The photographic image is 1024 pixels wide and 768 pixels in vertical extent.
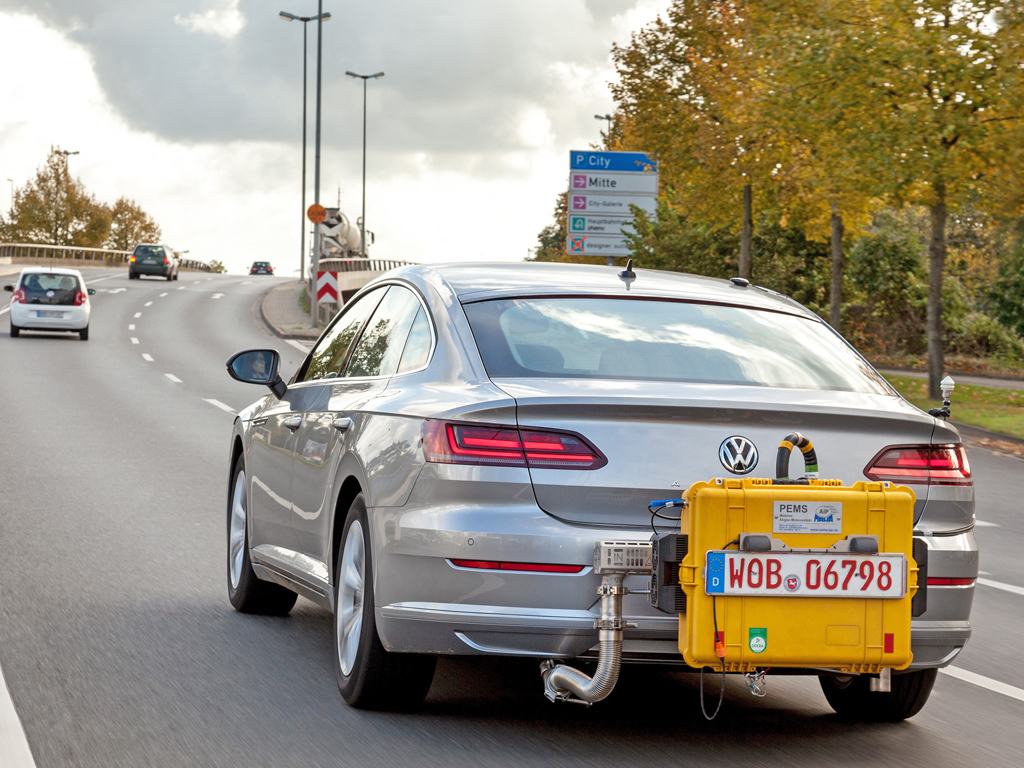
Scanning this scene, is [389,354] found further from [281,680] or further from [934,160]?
[934,160]

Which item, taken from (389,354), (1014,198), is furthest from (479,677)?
(1014,198)

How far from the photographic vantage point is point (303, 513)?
5852mm

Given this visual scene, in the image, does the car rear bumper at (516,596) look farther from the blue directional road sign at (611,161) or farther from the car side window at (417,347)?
the blue directional road sign at (611,161)

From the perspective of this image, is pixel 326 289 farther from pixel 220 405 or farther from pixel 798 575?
pixel 798 575

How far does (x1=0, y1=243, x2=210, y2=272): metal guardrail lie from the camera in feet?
261

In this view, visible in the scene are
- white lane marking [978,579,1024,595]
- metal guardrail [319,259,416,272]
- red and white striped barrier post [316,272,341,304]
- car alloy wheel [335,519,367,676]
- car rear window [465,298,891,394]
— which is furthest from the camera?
metal guardrail [319,259,416,272]

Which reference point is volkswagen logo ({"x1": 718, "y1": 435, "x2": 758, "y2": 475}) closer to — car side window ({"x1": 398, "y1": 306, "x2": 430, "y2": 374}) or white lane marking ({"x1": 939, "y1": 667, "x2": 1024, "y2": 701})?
car side window ({"x1": 398, "y1": 306, "x2": 430, "y2": 374})

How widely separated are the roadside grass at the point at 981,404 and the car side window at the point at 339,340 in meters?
15.4

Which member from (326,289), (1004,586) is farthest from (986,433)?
(326,289)

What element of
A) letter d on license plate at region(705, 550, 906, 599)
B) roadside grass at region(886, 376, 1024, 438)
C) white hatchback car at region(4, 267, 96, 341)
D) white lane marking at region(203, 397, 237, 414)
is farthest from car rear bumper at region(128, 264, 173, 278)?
letter d on license plate at region(705, 550, 906, 599)

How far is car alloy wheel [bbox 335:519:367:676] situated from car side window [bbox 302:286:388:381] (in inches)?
47.0

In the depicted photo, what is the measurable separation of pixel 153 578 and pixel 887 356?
3686 centimetres

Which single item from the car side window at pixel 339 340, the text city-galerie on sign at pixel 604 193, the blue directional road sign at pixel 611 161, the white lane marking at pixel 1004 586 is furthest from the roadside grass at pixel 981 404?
the car side window at pixel 339 340

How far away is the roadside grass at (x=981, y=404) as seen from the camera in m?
22.0
